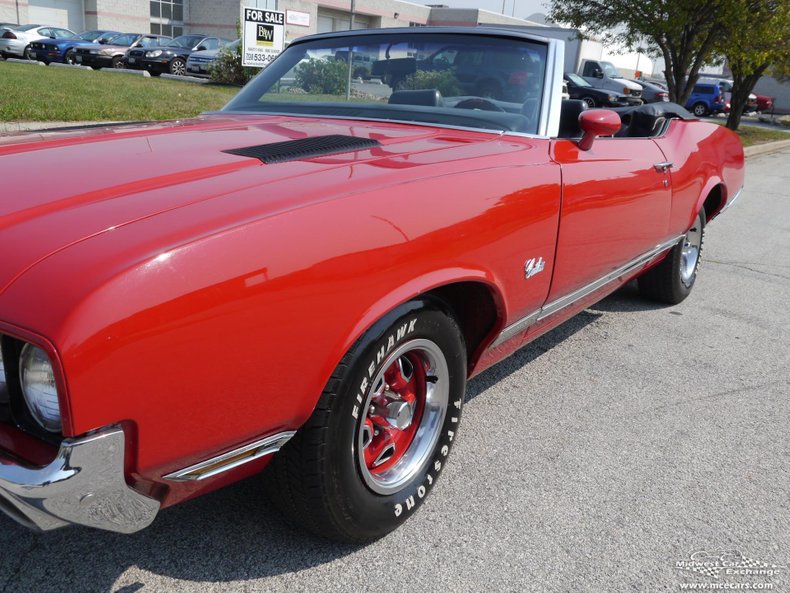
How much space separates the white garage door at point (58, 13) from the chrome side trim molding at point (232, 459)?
36.4 m

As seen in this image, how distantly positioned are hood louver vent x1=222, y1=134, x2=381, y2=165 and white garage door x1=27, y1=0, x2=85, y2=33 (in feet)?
116

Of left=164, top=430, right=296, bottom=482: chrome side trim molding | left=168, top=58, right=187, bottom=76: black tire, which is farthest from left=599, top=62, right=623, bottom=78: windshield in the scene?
left=164, top=430, right=296, bottom=482: chrome side trim molding

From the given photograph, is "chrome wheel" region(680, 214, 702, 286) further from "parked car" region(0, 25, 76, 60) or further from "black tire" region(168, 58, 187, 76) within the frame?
"parked car" region(0, 25, 76, 60)

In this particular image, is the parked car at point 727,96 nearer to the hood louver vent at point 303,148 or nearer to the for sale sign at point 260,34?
the for sale sign at point 260,34

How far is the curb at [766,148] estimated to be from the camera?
51.5ft

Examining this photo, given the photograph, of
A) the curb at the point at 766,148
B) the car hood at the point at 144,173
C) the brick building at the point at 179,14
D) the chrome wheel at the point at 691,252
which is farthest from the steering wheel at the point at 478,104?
the brick building at the point at 179,14

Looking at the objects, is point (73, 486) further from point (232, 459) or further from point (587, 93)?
point (587, 93)

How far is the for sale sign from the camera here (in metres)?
11.4

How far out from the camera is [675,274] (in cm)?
432

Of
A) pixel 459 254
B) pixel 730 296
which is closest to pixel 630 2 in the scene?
pixel 730 296

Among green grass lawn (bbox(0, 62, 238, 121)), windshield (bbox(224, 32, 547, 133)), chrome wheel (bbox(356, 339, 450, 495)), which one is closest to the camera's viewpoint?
chrome wheel (bbox(356, 339, 450, 495))

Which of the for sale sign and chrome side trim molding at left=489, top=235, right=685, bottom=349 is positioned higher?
the for sale sign

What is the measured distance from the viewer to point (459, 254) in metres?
2.08

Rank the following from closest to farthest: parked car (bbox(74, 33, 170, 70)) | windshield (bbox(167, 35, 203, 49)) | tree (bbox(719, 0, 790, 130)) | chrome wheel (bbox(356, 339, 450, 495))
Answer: chrome wheel (bbox(356, 339, 450, 495))
tree (bbox(719, 0, 790, 130))
parked car (bbox(74, 33, 170, 70))
windshield (bbox(167, 35, 203, 49))
